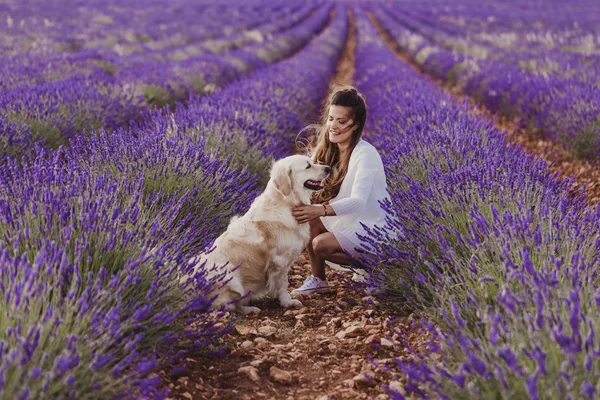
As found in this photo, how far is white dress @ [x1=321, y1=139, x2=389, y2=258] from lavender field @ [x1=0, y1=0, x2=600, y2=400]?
0.14 metres

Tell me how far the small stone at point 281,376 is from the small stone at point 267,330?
17.1 inches

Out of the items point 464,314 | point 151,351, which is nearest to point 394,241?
point 464,314

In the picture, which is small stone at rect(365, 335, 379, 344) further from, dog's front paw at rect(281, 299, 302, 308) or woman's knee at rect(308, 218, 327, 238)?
woman's knee at rect(308, 218, 327, 238)

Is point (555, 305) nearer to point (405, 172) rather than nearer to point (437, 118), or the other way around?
point (405, 172)

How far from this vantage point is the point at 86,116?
5.47 meters

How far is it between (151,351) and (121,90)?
5352 mm

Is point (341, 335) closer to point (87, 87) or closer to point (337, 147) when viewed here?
point (337, 147)

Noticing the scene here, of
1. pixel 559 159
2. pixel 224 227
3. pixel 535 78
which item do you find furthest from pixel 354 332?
pixel 535 78

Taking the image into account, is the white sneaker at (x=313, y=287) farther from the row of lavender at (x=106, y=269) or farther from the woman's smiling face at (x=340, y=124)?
the woman's smiling face at (x=340, y=124)

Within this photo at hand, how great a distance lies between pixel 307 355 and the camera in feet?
8.73

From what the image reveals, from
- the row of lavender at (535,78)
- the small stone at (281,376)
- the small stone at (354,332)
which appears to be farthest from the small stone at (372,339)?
the row of lavender at (535,78)

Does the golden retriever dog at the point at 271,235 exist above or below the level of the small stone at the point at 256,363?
above

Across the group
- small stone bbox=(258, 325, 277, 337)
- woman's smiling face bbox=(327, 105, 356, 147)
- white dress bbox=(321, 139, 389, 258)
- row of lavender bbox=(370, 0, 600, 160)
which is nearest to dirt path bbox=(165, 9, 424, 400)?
small stone bbox=(258, 325, 277, 337)

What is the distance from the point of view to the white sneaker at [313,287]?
11.4 ft
